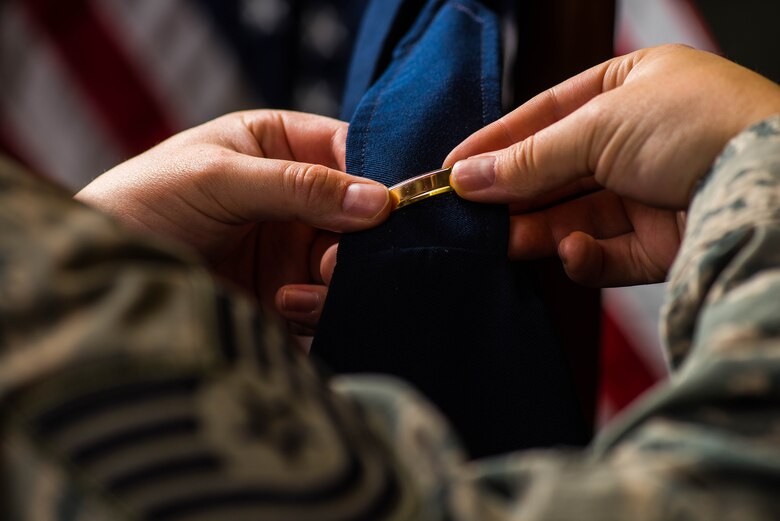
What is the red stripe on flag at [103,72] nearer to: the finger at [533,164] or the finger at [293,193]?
the finger at [293,193]

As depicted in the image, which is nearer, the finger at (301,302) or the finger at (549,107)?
the finger at (549,107)

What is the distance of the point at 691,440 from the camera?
0.93 feet

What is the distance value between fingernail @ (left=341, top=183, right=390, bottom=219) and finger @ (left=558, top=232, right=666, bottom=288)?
0.54 feet

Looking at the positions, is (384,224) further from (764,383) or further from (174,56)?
(174,56)

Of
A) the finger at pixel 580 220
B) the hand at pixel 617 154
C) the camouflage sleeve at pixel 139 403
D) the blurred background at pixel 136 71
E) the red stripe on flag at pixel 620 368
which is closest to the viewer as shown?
the camouflage sleeve at pixel 139 403

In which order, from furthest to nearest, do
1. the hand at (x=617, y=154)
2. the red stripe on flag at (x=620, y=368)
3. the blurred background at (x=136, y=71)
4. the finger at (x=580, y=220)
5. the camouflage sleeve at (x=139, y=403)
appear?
1. the red stripe on flag at (x=620, y=368)
2. the blurred background at (x=136, y=71)
3. the finger at (x=580, y=220)
4. the hand at (x=617, y=154)
5. the camouflage sleeve at (x=139, y=403)

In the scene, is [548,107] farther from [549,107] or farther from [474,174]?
[474,174]

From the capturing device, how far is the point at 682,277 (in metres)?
0.39

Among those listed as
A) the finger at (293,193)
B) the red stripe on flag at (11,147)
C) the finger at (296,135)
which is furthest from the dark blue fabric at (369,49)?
the red stripe on flag at (11,147)

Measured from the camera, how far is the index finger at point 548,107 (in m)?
0.58

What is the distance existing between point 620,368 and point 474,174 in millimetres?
789

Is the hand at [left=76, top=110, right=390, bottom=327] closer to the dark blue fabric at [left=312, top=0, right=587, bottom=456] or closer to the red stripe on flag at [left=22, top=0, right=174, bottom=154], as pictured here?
the dark blue fabric at [left=312, top=0, right=587, bottom=456]

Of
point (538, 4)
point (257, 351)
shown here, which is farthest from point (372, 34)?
point (257, 351)

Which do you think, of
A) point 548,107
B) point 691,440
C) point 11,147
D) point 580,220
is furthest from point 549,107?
point 11,147
